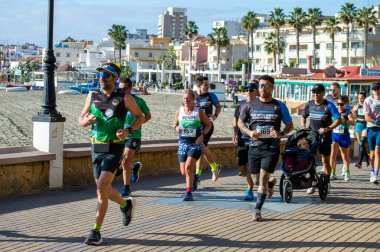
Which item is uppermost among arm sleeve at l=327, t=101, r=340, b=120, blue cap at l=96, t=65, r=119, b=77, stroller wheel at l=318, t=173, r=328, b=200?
blue cap at l=96, t=65, r=119, b=77

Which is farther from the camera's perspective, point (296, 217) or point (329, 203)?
point (329, 203)

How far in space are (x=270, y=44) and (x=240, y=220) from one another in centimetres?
9713

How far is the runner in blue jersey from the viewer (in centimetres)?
1033

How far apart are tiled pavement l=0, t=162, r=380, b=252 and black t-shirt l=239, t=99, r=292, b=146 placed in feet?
3.52

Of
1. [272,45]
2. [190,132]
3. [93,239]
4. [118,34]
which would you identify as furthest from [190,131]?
[118,34]

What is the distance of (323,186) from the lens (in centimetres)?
983

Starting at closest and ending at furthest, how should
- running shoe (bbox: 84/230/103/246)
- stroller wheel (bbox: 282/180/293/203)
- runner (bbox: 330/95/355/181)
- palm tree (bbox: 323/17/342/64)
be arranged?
running shoe (bbox: 84/230/103/246) → stroller wheel (bbox: 282/180/293/203) → runner (bbox: 330/95/355/181) → palm tree (bbox: 323/17/342/64)

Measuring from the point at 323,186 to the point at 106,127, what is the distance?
4.37 m

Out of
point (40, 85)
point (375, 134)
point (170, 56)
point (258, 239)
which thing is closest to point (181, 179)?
point (375, 134)

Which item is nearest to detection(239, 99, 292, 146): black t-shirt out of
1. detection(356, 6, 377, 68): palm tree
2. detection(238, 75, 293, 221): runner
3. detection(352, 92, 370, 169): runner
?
detection(238, 75, 293, 221): runner

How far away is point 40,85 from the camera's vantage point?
101 meters

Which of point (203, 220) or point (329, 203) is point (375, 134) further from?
point (203, 220)

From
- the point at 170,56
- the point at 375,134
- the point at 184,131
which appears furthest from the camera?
the point at 170,56

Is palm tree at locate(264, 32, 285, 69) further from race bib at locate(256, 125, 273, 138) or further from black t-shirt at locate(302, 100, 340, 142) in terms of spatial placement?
race bib at locate(256, 125, 273, 138)
